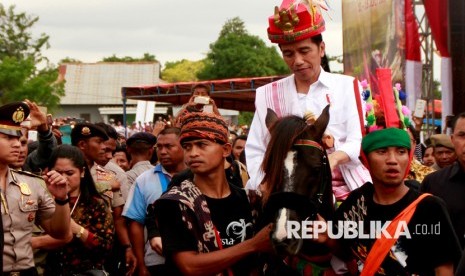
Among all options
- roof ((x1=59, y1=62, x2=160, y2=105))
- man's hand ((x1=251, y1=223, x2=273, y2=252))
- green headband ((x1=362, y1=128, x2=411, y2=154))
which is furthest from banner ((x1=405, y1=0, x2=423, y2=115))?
roof ((x1=59, y1=62, x2=160, y2=105))

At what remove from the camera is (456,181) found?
645 cm

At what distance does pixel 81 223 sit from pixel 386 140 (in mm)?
3444

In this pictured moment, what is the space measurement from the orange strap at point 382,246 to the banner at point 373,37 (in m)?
12.3

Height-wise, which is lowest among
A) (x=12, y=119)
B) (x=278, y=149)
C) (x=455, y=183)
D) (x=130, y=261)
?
(x=130, y=261)

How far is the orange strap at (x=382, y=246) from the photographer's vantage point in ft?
15.3

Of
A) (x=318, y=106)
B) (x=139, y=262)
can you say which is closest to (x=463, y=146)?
(x=318, y=106)

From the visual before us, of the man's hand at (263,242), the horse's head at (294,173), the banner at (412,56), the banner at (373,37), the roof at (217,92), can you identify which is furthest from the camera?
the roof at (217,92)

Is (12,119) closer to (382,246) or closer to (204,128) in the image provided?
(204,128)

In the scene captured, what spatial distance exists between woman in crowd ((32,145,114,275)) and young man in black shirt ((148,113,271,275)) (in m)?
2.55

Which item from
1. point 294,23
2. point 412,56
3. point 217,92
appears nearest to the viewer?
point 294,23

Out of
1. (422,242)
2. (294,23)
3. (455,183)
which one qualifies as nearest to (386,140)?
(422,242)

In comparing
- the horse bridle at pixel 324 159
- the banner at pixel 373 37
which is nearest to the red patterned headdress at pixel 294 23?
the horse bridle at pixel 324 159

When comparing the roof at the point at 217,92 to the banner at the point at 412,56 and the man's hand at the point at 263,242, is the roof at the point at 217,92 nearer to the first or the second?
the banner at the point at 412,56

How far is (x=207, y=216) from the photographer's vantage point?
4.73 meters
